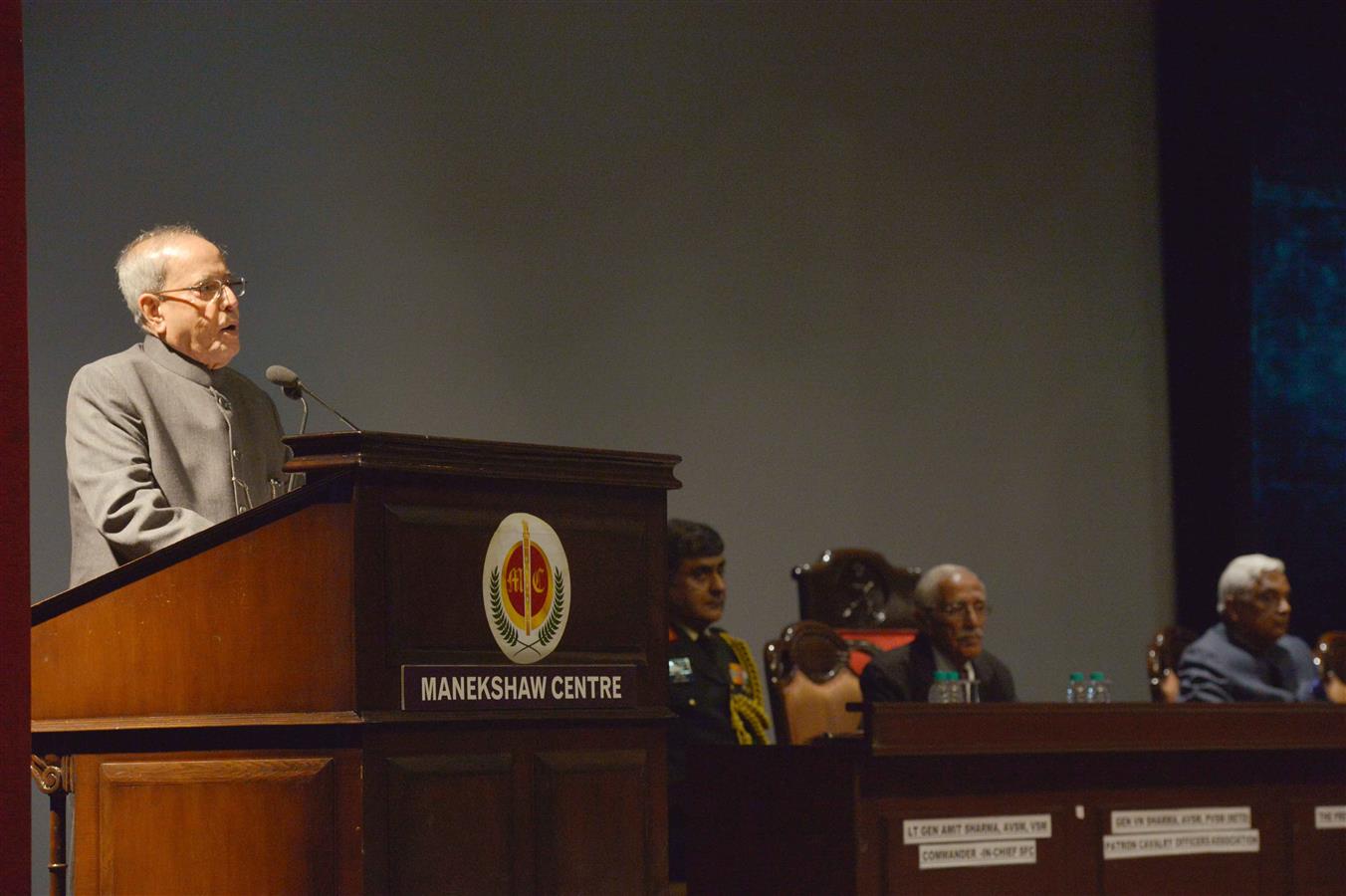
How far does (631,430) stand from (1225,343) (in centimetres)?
272

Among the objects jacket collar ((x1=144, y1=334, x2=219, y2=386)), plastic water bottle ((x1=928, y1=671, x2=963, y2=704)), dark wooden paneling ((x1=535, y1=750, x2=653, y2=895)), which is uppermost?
jacket collar ((x1=144, y1=334, x2=219, y2=386))

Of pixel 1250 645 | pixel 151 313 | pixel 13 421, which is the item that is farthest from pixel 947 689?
pixel 13 421

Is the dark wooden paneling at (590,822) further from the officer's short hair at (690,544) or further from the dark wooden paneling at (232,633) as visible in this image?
the officer's short hair at (690,544)

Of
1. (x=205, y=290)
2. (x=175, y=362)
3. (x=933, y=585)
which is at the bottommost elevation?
(x=933, y=585)

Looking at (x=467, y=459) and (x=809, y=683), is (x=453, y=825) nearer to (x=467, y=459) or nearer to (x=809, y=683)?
(x=467, y=459)

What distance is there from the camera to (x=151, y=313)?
10.6 feet

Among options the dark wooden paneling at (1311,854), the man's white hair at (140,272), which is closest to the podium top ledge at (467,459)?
the man's white hair at (140,272)

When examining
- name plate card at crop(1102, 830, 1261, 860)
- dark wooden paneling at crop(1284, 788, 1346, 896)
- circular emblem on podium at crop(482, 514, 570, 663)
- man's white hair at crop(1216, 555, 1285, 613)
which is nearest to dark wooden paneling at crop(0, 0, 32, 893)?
circular emblem on podium at crop(482, 514, 570, 663)

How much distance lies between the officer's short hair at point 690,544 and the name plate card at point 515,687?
204 cm

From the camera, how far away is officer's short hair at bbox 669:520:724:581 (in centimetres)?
490

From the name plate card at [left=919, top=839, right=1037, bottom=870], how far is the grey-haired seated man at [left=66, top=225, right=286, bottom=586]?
1.63 metres

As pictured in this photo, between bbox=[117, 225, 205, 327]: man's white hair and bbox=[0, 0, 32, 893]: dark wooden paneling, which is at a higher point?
bbox=[117, 225, 205, 327]: man's white hair

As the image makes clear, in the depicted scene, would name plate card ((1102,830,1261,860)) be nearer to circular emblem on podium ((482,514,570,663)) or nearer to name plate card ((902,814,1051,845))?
name plate card ((902,814,1051,845))

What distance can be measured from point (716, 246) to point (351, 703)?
4.16 m
